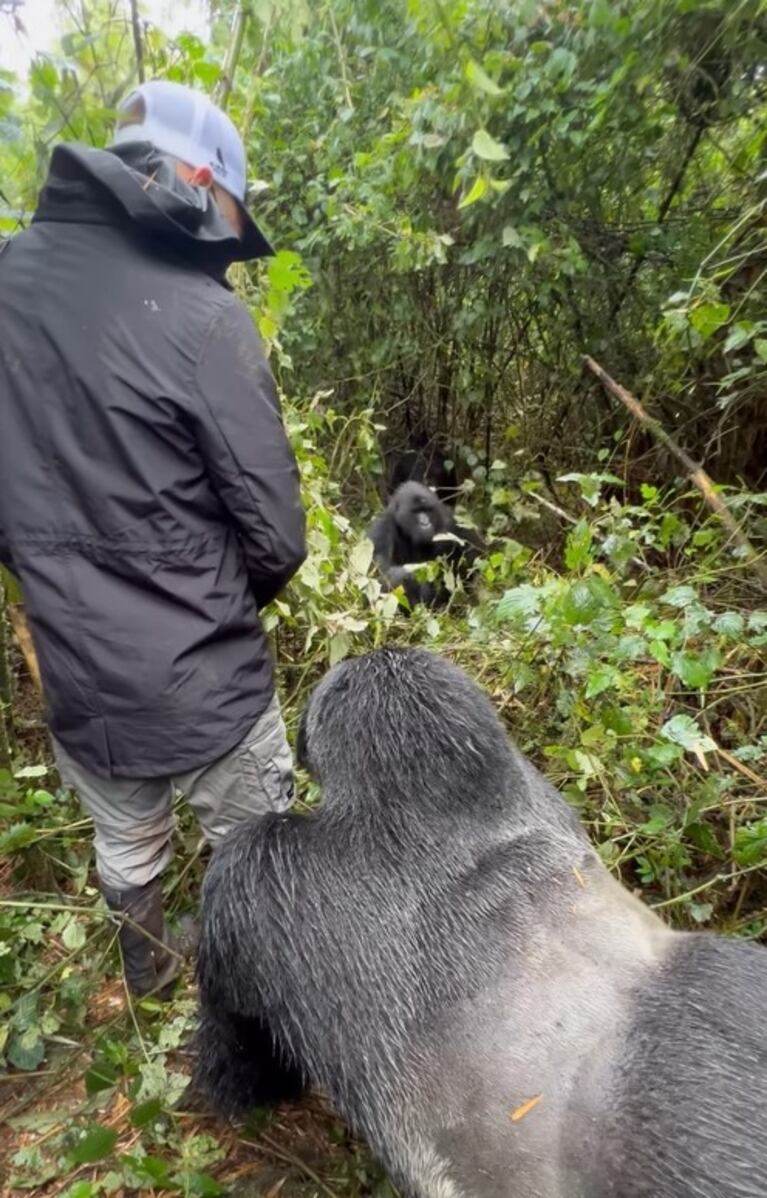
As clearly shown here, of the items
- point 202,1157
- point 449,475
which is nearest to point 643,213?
point 449,475

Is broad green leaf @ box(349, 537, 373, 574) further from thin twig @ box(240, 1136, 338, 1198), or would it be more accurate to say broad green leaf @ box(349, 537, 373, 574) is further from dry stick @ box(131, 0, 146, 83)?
thin twig @ box(240, 1136, 338, 1198)

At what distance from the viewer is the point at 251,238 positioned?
1.75 metres

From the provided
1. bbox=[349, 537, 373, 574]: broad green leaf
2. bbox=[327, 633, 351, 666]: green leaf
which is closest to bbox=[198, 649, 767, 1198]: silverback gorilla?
bbox=[327, 633, 351, 666]: green leaf

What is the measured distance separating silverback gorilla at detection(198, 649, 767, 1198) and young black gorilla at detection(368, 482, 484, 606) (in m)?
3.07

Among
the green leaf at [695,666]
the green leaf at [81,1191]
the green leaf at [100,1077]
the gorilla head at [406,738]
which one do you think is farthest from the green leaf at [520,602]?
the green leaf at [81,1191]

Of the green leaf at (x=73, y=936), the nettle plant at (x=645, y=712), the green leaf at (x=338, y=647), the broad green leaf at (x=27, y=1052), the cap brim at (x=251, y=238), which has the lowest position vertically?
the broad green leaf at (x=27, y=1052)

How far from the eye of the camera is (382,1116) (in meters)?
1.28

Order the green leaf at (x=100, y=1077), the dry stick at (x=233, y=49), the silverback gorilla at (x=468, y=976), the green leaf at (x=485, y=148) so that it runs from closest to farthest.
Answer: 1. the silverback gorilla at (x=468, y=976)
2. the green leaf at (x=100, y=1077)
3. the dry stick at (x=233, y=49)
4. the green leaf at (x=485, y=148)

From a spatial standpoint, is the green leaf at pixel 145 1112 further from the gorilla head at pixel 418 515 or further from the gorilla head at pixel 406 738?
the gorilla head at pixel 418 515

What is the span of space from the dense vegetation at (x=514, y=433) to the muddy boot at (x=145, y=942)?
3.5 inches

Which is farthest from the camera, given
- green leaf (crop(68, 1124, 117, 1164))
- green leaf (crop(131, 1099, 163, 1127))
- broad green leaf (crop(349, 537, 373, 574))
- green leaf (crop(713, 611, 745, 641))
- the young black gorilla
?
the young black gorilla

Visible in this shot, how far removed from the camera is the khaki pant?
6.07 feet

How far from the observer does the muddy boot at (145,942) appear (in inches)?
78.3

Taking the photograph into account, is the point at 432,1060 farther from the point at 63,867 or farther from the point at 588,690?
the point at 63,867
